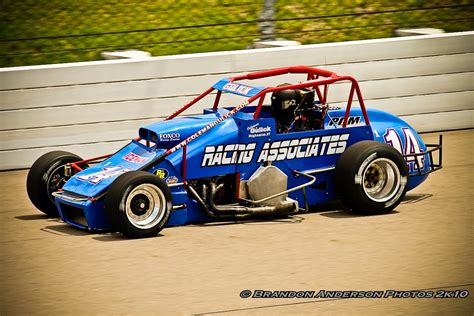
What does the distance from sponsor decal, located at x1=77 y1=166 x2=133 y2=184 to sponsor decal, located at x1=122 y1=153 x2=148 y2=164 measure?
14cm

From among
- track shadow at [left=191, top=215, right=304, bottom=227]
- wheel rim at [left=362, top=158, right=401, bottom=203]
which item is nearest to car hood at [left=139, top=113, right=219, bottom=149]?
track shadow at [left=191, top=215, right=304, bottom=227]

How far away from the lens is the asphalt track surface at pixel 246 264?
22.0 feet

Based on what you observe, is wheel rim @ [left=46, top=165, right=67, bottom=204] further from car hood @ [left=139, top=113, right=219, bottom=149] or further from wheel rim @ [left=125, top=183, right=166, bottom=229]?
wheel rim @ [left=125, top=183, right=166, bottom=229]

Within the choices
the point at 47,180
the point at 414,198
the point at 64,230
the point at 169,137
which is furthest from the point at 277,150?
the point at 47,180

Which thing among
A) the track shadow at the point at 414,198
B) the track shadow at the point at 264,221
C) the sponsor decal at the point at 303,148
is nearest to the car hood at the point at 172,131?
the sponsor decal at the point at 303,148

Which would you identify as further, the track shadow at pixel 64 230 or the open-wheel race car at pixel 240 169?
the track shadow at pixel 64 230

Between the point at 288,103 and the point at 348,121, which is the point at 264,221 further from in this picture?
the point at 348,121

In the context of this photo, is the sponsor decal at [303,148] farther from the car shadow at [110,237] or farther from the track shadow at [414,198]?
the car shadow at [110,237]

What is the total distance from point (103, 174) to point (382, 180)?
247 centimetres

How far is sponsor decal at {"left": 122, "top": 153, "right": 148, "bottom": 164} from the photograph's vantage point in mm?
8891

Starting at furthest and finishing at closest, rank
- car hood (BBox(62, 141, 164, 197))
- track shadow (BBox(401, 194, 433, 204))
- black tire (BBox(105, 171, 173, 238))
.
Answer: track shadow (BBox(401, 194, 433, 204)) → car hood (BBox(62, 141, 164, 197)) → black tire (BBox(105, 171, 173, 238))

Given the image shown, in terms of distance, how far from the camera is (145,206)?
844cm

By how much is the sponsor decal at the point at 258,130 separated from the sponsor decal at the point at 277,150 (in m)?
0.08

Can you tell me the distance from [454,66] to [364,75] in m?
1.28
